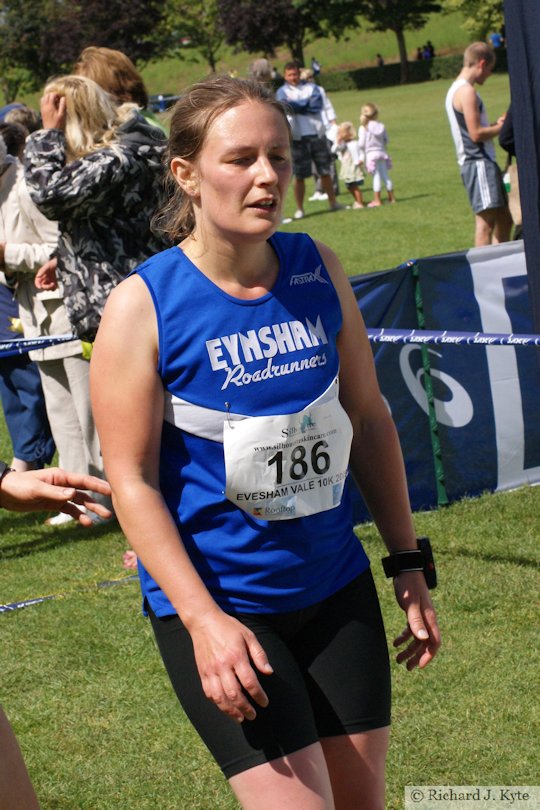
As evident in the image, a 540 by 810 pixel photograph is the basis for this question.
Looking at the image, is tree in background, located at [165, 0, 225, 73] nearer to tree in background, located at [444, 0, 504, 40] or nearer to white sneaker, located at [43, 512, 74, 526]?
tree in background, located at [444, 0, 504, 40]

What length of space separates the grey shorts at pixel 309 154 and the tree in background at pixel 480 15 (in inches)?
2226

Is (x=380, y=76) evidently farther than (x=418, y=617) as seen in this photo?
Yes

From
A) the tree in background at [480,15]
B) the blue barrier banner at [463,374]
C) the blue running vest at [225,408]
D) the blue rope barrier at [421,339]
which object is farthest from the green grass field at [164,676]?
the tree in background at [480,15]

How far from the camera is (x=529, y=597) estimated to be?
5.11 m

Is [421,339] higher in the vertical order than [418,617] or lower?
lower

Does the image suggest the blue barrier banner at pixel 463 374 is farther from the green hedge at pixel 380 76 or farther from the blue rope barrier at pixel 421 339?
the green hedge at pixel 380 76

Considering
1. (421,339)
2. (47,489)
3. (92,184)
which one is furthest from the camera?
(92,184)

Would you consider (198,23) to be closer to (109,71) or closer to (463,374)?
(109,71)

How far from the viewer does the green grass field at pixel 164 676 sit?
12.8ft

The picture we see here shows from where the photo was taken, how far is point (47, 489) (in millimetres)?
2289

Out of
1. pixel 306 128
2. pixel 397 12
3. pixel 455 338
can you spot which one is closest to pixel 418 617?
pixel 455 338

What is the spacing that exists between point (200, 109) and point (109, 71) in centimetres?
403

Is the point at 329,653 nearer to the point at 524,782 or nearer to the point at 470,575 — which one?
the point at 524,782

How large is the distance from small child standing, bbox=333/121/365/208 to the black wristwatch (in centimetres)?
1792
